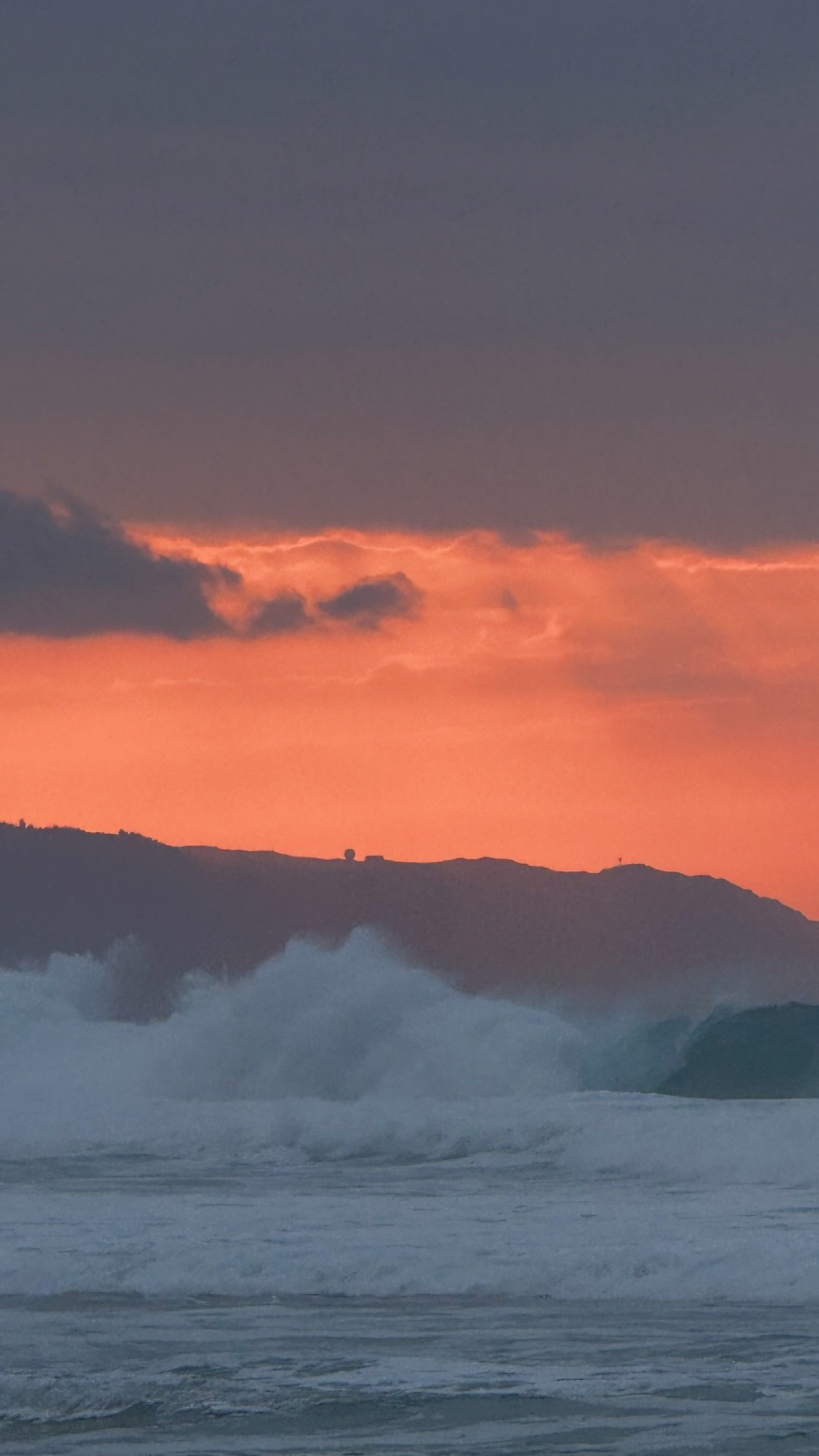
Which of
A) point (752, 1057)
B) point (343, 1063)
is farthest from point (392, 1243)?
point (752, 1057)

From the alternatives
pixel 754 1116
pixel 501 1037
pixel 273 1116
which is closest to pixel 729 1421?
pixel 754 1116

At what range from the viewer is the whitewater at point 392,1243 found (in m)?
10.1

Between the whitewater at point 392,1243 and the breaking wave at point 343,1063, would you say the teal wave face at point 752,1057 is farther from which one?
the whitewater at point 392,1243

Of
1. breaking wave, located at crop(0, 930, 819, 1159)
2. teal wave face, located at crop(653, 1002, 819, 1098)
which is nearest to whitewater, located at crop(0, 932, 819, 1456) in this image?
breaking wave, located at crop(0, 930, 819, 1159)

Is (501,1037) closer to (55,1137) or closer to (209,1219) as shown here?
(55,1137)

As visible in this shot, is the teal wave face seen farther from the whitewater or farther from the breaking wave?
the whitewater

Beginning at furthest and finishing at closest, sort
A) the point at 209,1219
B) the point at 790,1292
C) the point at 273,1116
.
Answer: the point at 273,1116 → the point at 209,1219 → the point at 790,1292

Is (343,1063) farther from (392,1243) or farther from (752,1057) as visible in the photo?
(392,1243)

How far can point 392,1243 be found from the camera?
15.9 metres

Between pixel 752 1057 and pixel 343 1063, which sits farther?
pixel 752 1057

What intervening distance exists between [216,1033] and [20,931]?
216 ft

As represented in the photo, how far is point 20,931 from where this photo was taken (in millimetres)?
97562

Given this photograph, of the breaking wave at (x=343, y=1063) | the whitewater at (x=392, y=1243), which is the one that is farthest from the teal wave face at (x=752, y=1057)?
the whitewater at (x=392, y=1243)

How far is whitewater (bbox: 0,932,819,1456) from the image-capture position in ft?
33.2
